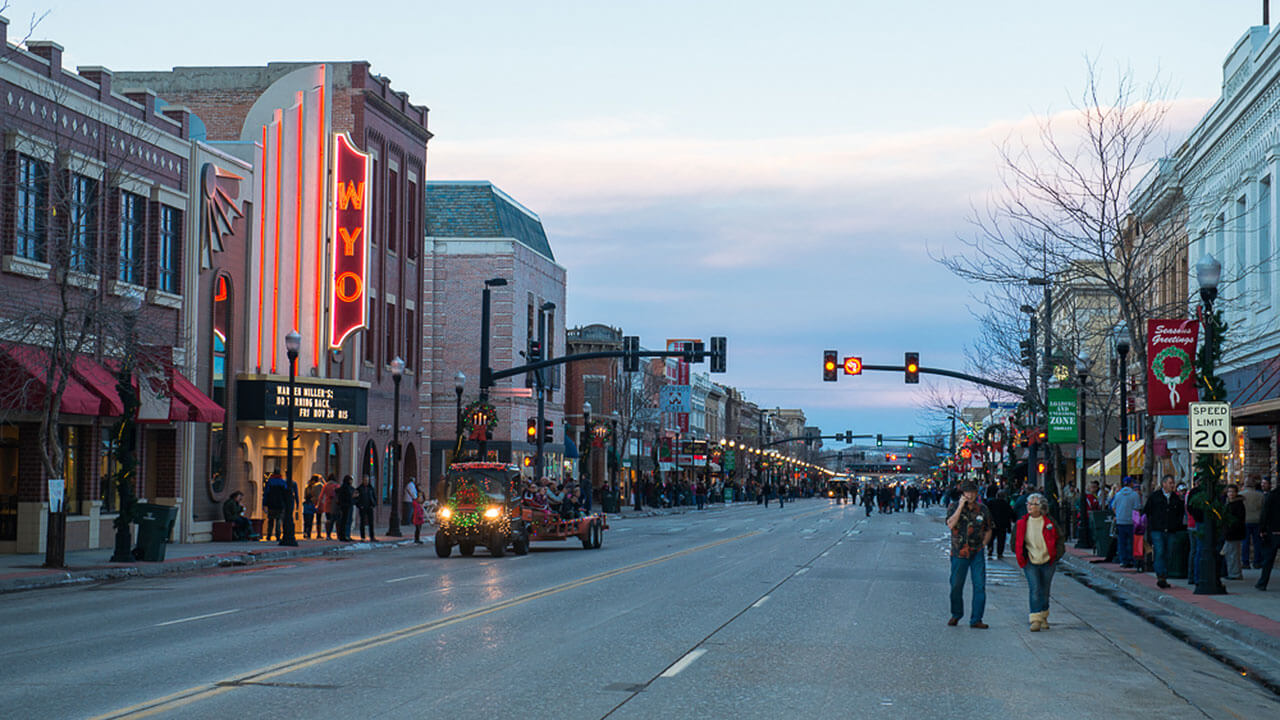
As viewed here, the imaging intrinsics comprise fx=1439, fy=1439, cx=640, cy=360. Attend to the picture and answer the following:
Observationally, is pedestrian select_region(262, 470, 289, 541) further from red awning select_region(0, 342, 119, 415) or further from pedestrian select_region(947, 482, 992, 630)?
pedestrian select_region(947, 482, 992, 630)

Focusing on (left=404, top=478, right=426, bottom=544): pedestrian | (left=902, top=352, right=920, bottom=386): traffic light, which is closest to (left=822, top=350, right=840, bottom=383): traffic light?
(left=902, top=352, right=920, bottom=386): traffic light

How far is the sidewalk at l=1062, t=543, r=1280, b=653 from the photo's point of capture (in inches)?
671

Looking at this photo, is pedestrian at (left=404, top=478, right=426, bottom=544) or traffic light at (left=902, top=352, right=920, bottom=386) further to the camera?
traffic light at (left=902, top=352, right=920, bottom=386)

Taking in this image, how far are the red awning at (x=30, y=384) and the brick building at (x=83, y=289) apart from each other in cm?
3

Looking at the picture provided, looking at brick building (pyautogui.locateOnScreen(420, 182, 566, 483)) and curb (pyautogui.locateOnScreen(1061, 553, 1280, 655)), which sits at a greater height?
brick building (pyautogui.locateOnScreen(420, 182, 566, 483))

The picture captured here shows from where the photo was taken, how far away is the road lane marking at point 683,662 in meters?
12.7

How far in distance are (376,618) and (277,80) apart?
34.4 m

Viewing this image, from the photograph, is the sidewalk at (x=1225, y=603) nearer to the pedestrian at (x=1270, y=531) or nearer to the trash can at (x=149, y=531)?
the pedestrian at (x=1270, y=531)

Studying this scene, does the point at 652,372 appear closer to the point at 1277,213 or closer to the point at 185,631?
the point at 1277,213

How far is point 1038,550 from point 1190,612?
4.30 meters

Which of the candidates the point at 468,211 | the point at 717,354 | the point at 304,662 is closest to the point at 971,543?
the point at 304,662

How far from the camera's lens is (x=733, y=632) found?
643 inches

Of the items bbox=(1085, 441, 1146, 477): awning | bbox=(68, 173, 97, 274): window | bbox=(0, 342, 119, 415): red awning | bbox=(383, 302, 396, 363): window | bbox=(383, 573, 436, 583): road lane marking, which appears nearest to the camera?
bbox=(383, 573, 436, 583): road lane marking

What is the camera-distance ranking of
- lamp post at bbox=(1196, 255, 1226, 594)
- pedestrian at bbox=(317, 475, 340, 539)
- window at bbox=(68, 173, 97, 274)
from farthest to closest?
pedestrian at bbox=(317, 475, 340, 539), window at bbox=(68, 173, 97, 274), lamp post at bbox=(1196, 255, 1226, 594)
